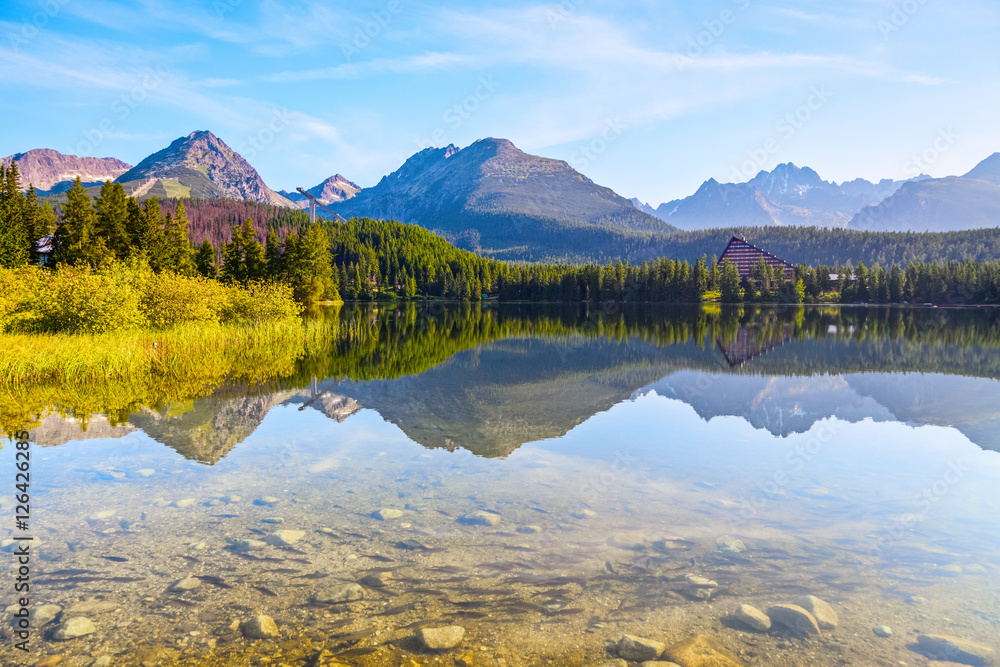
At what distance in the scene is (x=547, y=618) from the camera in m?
7.02

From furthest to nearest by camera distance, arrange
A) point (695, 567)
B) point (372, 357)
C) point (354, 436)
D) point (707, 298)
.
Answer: point (707, 298) < point (372, 357) < point (354, 436) < point (695, 567)

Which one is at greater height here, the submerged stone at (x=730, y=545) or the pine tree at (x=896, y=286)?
the pine tree at (x=896, y=286)

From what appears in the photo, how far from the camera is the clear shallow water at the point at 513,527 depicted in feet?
22.1

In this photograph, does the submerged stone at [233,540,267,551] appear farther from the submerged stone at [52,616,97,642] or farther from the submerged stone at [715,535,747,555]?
the submerged stone at [715,535,747,555]

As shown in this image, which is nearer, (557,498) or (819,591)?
(819,591)

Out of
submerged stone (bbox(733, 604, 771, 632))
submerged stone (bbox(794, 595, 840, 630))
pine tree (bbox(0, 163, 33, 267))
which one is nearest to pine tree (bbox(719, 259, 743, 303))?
pine tree (bbox(0, 163, 33, 267))

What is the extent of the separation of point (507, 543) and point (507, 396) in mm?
15083

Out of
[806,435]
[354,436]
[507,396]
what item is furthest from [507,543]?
[507,396]

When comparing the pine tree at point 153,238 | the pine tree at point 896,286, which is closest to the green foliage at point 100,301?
the pine tree at point 153,238

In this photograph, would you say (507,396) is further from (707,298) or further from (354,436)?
(707,298)

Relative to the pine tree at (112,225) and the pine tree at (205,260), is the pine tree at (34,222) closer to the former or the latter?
the pine tree at (112,225)

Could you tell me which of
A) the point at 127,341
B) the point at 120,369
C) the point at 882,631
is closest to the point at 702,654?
the point at 882,631

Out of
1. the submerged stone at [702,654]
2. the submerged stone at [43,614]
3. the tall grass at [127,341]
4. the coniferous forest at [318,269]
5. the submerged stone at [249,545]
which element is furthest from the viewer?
the coniferous forest at [318,269]

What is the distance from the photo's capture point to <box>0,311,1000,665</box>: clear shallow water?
6.73 meters
